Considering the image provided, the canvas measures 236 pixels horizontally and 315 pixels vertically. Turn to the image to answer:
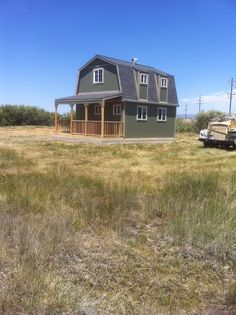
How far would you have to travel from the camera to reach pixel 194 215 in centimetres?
557

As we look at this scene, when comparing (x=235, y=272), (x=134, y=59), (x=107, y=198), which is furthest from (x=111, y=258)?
(x=134, y=59)

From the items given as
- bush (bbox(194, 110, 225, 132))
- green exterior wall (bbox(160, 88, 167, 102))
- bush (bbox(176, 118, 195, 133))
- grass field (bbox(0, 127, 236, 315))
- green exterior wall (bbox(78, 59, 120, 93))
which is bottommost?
grass field (bbox(0, 127, 236, 315))

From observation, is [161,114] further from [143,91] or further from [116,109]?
[116,109]

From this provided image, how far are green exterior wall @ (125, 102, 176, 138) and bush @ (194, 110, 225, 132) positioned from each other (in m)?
10.8

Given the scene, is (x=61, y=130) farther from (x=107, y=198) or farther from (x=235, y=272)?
(x=235, y=272)

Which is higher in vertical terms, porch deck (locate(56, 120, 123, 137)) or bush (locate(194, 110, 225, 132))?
bush (locate(194, 110, 225, 132))

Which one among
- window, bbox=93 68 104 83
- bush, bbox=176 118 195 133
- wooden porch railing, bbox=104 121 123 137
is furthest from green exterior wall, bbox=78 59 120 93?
bush, bbox=176 118 195 133

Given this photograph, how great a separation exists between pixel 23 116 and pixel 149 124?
76.3ft

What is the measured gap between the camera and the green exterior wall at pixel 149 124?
2672 centimetres

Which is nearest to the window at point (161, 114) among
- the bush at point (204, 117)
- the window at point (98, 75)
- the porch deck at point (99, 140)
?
the porch deck at point (99, 140)

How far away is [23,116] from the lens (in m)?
46.8

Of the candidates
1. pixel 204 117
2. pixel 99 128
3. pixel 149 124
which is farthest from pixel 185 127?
pixel 99 128

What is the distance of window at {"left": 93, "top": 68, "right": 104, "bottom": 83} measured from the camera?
27.4 metres

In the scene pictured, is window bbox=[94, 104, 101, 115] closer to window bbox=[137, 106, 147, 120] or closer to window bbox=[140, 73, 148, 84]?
window bbox=[137, 106, 147, 120]
